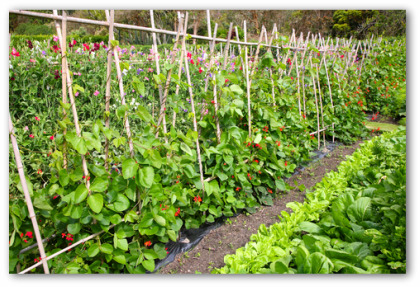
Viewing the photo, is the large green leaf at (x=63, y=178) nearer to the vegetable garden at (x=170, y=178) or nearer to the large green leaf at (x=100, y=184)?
the vegetable garden at (x=170, y=178)

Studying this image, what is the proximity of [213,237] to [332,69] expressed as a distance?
126 inches

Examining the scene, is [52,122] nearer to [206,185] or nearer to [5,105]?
[5,105]

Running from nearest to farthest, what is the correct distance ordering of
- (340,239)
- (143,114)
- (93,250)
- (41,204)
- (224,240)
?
(41,204) < (93,250) < (143,114) < (340,239) < (224,240)

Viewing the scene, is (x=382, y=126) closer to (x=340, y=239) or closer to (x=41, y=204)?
(x=340, y=239)

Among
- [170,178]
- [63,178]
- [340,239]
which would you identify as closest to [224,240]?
[170,178]

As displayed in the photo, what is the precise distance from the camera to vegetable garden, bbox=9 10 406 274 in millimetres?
1440

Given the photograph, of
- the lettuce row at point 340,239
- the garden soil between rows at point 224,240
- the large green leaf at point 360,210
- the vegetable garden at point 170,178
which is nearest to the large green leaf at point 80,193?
A: the vegetable garden at point 170,178

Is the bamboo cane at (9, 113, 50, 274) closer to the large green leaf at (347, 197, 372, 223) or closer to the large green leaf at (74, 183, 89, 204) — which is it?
the large green leaf at (74, 183, 89, 204)

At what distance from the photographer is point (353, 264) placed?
1.53 meters

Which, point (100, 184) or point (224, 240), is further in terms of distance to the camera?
point (224, 240)

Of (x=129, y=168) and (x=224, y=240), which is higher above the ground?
(x=129, y=168)

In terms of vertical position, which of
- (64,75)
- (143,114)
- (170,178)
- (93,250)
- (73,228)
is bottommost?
(93,250)

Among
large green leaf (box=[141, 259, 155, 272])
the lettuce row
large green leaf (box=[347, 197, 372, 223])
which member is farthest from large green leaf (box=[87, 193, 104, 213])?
large green leaf (box=[347, 197, 372, 223])

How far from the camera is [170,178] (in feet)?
6.10
